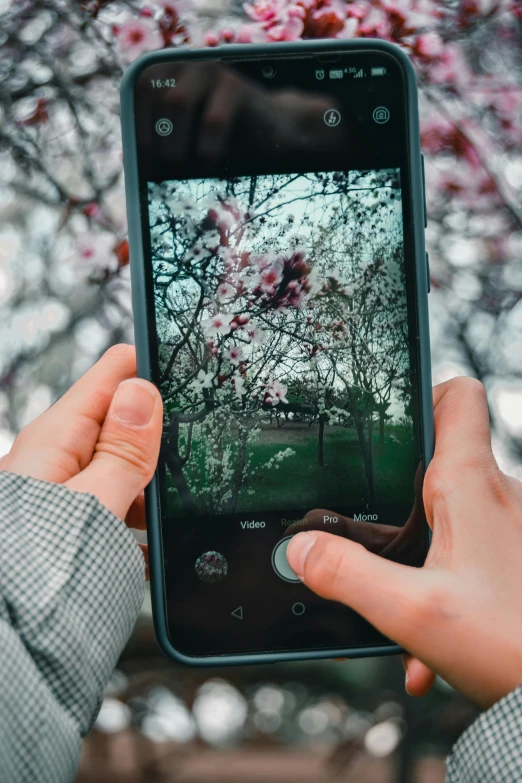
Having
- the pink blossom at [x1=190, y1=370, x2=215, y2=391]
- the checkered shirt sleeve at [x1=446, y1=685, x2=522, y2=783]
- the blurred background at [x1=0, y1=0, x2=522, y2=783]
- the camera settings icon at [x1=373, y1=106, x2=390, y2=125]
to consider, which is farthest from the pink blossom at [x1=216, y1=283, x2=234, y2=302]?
the blurred background at [x1=0, y1=0, x2=522, y2=783]

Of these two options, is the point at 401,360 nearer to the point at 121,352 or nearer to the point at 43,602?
the point at 121,352

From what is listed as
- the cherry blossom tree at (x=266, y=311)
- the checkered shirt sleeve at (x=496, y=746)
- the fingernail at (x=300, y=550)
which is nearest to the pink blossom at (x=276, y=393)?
the cherry blossom tree at (x=266, y=311)

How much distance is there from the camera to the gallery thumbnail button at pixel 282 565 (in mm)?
1004

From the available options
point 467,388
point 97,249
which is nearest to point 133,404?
point 467,388

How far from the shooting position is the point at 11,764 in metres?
0.62

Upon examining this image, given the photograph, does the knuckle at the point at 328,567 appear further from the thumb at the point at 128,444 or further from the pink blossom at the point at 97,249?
the pink blossom at the point at 97,249

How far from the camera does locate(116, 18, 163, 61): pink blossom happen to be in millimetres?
2275

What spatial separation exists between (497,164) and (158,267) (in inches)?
75.8

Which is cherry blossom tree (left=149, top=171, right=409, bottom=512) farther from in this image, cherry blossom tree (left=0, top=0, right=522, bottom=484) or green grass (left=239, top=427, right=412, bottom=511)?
cherry blossom tree (left=0, top=0, right=522, bottom=484)

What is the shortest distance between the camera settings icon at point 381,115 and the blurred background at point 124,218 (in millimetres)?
1319

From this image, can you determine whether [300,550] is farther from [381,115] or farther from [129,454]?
[381,115]

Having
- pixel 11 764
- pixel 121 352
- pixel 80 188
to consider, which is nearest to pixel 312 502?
pixel 121 352

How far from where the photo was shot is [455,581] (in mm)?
791

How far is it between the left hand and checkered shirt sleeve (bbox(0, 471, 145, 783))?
92 mm
